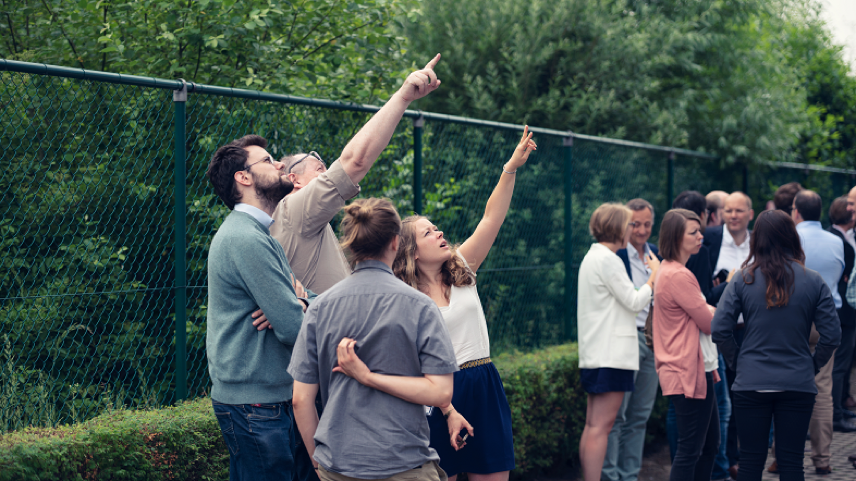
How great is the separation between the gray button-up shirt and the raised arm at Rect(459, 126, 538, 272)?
46.5 inches

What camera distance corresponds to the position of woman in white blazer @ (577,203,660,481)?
4.77 metres

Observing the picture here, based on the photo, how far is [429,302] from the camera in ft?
8.05

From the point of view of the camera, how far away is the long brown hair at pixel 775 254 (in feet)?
13.2

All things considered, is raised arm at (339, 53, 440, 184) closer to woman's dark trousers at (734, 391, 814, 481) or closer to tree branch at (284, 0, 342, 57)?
tree branch at (284, 0, 342, 57)

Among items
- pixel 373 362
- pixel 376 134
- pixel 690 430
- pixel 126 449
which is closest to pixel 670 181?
pixel 690 430

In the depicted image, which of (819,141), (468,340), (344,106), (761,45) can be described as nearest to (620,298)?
(468,340)

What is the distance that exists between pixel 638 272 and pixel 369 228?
349 centimetres

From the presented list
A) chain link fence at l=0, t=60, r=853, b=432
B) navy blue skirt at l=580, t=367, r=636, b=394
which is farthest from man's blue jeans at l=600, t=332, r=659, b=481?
chain link fence at l=0, t=60, r=853, b=432

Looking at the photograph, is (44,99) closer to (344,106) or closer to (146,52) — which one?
(146,52)

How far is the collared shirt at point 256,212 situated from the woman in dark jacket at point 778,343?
276 centimetres

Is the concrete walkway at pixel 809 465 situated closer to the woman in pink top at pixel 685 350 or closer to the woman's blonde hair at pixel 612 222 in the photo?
the woman in pink top at pixel 685 350

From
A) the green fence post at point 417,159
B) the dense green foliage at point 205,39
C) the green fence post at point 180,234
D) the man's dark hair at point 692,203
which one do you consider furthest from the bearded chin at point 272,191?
the man's dark hair at point 692,203

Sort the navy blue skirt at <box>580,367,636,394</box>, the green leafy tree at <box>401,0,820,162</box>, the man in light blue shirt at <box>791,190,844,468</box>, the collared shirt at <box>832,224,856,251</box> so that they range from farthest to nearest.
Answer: the green leafy tree at <box>401,0,820,162</box>
the collared shirt at <box>832,224,856,251</box>
the man in light blue shirt at <box>791,190,844,468</box>
the navy blue skirt at <box>580,367,636,394</box>

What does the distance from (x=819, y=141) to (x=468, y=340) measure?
37.6ft
